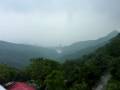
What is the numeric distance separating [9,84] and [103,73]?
18053 mm

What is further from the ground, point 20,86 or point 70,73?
point 70,73

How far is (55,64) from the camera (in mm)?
70250

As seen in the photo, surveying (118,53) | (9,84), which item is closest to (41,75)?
(9,84)

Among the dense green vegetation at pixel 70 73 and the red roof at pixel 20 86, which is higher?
the dense green vegetation at pixel 70 73

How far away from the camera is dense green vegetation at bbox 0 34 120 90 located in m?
59.4

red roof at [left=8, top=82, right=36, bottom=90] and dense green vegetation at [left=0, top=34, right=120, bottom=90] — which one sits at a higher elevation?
dense green vegetation at [left=0, top=34, right=120, bottom=90]

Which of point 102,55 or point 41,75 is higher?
point 102,55

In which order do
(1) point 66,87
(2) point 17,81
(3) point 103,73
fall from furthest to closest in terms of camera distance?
(2) point 17,81 → (3) point 103,73 → (1) point 66,87

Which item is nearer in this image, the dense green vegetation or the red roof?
the dense green vegetation

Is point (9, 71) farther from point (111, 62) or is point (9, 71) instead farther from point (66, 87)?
point (111, 62)

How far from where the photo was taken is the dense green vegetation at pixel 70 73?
59.4m

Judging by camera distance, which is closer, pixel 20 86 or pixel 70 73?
pixel 70 73

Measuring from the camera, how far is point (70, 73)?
6366 centimetres

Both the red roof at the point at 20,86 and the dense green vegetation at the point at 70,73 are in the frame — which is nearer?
the dense green vegetation at the point at 70,73
